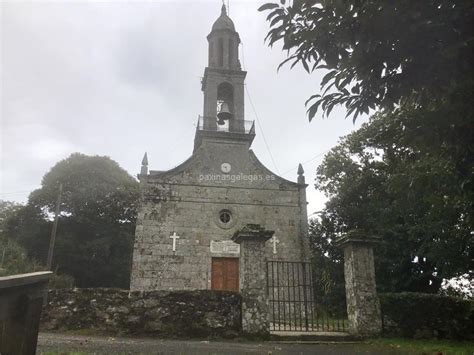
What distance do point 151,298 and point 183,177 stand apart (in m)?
10.6

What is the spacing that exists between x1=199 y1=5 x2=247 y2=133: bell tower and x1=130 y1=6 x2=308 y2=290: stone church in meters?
0.05

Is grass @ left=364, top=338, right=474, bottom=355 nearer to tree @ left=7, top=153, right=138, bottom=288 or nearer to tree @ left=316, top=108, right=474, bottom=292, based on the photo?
tree @ left=316, top=108, right=474, bottom=292

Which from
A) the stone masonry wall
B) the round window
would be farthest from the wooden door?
the round window

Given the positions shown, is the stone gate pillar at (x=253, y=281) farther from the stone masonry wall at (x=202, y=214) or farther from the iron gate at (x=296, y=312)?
the stone masonry wall at (x=202, y=214)

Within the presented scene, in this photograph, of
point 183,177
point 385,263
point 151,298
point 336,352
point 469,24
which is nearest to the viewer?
point 469,24

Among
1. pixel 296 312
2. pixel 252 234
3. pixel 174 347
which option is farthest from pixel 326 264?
pixel 174 347

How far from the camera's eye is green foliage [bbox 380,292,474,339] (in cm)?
915

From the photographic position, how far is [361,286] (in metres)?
9.28

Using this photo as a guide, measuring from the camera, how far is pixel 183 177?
1891 cm

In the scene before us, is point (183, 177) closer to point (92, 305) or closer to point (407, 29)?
point (92, 305)

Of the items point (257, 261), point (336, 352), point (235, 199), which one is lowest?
point (336, 352)

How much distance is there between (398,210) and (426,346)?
17.4 feet

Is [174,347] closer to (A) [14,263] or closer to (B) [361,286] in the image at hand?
(B) [361,286]

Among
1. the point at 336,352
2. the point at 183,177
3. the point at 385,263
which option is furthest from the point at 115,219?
the point at 336,352
